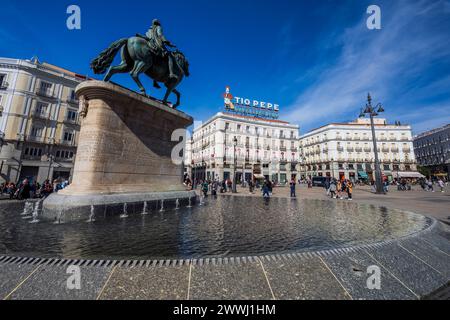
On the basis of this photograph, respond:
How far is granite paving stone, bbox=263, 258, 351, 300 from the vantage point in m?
2.02

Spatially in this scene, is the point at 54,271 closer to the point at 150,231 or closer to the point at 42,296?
the point at 42,296

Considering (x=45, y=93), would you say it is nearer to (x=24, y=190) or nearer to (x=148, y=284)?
(x=24, y=190)

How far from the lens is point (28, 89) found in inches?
1090

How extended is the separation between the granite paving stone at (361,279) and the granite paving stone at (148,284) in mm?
1799

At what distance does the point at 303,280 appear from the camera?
221 centimetres

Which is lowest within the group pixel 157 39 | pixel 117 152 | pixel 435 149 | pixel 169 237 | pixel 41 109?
pixel 169 237

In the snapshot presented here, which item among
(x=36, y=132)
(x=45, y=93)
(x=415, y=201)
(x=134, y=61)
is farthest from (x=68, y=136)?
(x=415, y=201)

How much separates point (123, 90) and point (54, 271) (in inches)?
247

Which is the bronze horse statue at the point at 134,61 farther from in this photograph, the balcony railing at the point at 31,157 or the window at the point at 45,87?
the window at the point at 45,87

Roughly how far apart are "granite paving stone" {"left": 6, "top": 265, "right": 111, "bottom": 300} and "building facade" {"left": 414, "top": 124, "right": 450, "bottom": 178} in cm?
7813

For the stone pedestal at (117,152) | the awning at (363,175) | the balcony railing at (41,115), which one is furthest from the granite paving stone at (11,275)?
the awning at (363,175)

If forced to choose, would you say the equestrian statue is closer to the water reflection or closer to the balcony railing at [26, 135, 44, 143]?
the water reflection

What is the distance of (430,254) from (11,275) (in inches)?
230
